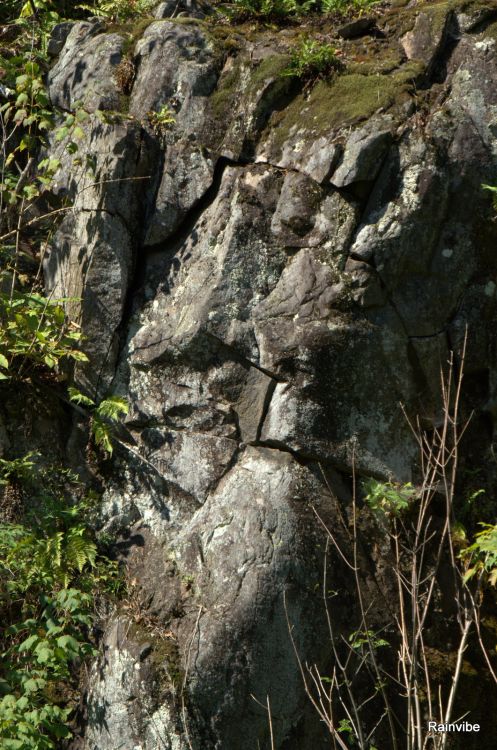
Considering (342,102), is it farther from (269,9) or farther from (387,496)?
(387,496)

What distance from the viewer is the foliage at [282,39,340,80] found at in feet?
23.1

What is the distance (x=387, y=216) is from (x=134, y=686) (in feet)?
13.7

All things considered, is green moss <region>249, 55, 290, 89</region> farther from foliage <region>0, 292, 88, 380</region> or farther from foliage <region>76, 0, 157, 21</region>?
foliage <region>0, 292, 88, 380</region>

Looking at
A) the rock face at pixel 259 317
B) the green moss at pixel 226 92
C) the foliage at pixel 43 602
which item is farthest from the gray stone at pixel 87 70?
the foliage at pixel 43 602

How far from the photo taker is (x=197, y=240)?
6.90 metres

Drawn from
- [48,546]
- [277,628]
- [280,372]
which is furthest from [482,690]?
[48,546]

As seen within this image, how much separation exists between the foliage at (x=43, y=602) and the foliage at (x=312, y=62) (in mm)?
4126

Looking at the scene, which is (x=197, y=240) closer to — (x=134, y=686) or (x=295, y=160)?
(x=295, y=160)

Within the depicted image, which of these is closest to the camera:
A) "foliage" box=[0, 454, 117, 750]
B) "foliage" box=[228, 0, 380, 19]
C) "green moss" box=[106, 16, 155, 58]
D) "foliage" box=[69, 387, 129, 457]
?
"foliage" box=[0, 454, 117, 750]

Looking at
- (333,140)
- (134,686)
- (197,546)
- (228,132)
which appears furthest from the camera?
(228,132)

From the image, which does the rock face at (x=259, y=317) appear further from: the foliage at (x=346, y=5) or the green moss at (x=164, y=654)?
the foliage at (x=346, y=5)

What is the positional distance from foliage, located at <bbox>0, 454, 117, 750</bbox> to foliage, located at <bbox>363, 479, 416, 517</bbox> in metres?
2.16

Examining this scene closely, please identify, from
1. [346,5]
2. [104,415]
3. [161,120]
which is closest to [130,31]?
[161,120]

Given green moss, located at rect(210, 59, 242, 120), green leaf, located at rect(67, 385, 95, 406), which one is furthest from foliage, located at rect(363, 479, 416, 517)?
green moss, located at rect(210, 59, 242, 120)
